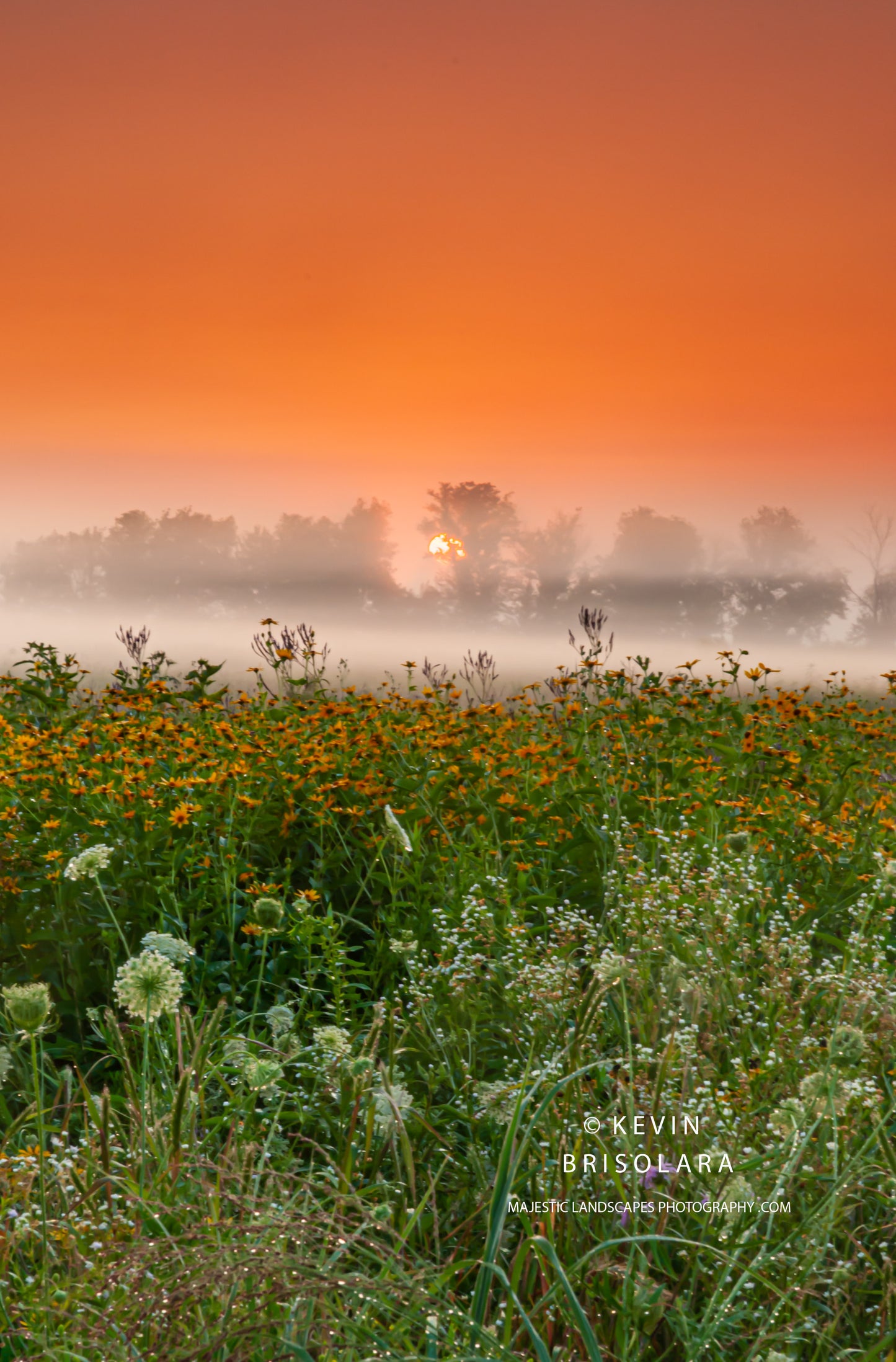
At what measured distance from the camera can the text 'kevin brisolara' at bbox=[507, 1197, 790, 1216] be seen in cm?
199

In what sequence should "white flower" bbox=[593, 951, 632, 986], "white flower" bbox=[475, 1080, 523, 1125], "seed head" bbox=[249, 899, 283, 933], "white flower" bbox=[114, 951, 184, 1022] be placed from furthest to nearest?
"seed head" bbox=[249, 899, 283, 933] → "white flower" bbox=[475, 1080, 523, 1125] → "white flower" bbox=[593, 951, 632, 986] → "white flower" bbox=[114, 951, 184, 1022]

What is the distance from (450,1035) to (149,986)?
1.27 metres

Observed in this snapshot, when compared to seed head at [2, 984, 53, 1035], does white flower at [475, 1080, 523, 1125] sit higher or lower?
lower

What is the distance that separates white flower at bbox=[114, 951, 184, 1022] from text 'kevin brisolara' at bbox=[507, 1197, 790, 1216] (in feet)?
2.33

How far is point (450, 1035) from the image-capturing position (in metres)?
3.00

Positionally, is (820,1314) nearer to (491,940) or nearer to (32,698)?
(491,940)

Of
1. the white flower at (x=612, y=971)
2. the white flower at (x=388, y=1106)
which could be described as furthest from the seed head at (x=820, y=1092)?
the white flower at (x=388, y=1106)

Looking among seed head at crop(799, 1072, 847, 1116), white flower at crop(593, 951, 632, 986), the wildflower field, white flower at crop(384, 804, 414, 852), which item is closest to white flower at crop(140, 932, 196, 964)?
the wildflower field

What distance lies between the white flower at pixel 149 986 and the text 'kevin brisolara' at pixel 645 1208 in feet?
2.33

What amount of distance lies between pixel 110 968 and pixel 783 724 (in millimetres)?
3614

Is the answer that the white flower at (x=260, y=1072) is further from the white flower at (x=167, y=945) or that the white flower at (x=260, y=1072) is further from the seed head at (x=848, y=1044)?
the seed head at (x=848, y=1044)

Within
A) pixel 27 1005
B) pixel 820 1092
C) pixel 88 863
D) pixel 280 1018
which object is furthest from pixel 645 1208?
pixel 88 863

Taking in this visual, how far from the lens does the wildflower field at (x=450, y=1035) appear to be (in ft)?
5.74

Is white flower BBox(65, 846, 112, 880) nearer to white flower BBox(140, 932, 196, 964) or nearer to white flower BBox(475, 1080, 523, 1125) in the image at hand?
white flower BBox(140, 932, 196, 964)
